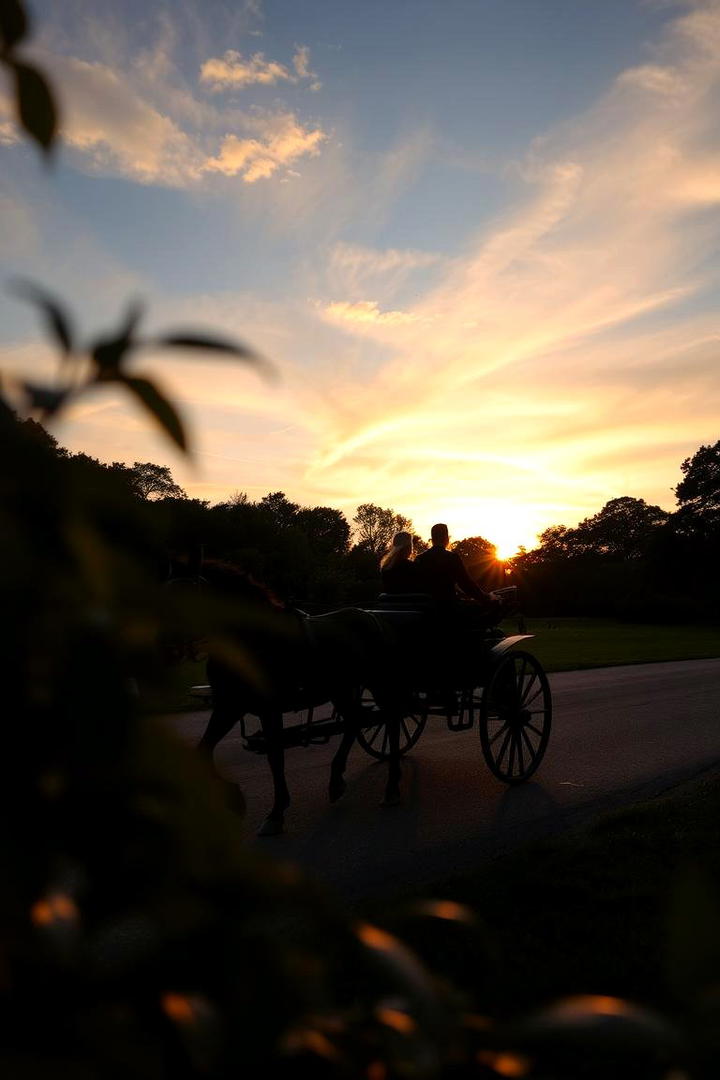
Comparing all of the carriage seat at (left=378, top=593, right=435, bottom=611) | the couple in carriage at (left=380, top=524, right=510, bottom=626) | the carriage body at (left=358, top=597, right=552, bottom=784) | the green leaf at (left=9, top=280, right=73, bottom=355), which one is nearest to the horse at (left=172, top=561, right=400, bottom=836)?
the carriage body at (left=358, top=597, right=552, bottom=784)

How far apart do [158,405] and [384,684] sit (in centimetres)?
617


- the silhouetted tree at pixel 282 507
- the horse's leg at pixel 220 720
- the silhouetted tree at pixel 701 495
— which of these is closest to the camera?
the horse's leg at pixel 220 720

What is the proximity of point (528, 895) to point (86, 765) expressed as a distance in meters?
4.06

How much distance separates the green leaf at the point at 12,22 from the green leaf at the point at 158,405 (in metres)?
0.29

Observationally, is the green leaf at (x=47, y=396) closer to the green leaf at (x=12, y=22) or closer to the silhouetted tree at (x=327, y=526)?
the green leaf at (x=12, y=22)

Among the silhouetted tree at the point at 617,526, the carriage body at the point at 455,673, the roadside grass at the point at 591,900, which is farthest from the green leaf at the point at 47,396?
the silhouetted tree at the point at 617,526

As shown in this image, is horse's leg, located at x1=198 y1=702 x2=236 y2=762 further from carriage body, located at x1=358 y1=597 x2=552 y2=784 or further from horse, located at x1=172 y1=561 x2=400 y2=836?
carriage body, located at x1=358 y1=597 x2=552 y2=784

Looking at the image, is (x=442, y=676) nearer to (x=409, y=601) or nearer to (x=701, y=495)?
(x=409, y=601)

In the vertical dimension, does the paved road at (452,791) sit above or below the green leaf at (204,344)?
below

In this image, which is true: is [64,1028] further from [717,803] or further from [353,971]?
[717,803]

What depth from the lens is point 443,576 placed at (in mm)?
7254

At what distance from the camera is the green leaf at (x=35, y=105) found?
0.71 metres

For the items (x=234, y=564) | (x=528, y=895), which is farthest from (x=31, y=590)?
(x=234, y=564)

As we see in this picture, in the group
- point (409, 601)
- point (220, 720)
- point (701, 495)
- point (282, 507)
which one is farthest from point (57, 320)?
point (282, 507)
